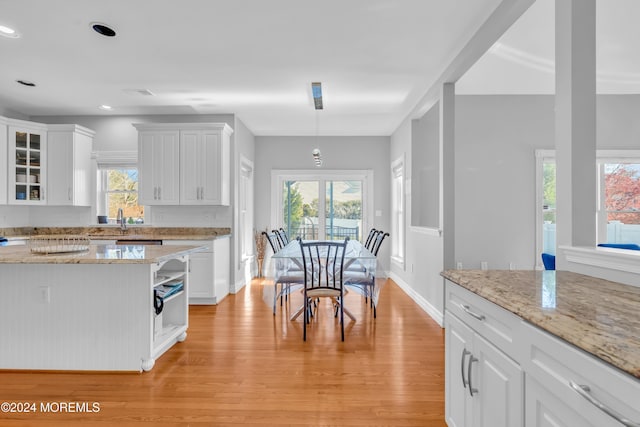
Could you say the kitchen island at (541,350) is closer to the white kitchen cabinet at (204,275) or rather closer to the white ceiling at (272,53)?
the white ceiling at (272,53)

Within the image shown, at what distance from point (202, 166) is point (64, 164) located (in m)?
2.03

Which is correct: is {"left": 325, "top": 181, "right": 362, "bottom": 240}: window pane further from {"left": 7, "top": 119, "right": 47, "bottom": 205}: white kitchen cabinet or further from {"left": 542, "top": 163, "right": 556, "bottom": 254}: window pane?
{"left": 7, "top": 119, "right": 47, "bottom": 205}: white kitchen cabinet

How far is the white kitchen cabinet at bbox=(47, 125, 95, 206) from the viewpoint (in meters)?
5.09

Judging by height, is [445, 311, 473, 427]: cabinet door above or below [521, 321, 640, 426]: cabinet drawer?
below

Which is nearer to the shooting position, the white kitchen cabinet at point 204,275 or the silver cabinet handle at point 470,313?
the silver cabinet handle at point 470,313

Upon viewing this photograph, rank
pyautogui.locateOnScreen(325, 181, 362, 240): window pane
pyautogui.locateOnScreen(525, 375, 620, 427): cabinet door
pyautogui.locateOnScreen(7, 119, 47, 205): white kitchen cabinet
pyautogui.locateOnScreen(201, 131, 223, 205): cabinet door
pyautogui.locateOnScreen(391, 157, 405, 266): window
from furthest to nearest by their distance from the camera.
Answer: pyautogui.locateOnScreen(325, 181, 362, 240): window pane < pyautogui.locateOnScreen(391, 157, 405, 266): window < pyautogui.locateOnScreen(201, 131, 223, 205): cabinet door < pyautogui.locateOnScreen(7, 119, 47, 205): white kitchen cabinet < pyautogui.locateOnScreen(525, 375, 620, 427): cabinet door

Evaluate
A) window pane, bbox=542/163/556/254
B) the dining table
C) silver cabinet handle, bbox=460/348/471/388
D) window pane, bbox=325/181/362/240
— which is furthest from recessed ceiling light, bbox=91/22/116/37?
window pane, bbox=542/163/556/254

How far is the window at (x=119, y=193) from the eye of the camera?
5.43 metres

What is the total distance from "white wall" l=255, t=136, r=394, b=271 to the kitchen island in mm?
5077

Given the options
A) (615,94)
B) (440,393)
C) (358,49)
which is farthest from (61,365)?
(615,94)

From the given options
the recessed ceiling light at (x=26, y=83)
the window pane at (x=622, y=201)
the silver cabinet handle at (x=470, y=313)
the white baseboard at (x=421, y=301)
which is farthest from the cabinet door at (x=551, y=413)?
the recessed ceiling light at (x=26, y=83)

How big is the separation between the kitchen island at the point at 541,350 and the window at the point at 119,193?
5.07 metres

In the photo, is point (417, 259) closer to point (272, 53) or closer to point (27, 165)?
point (272, 53)

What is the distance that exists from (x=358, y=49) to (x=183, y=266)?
8.45 feet
